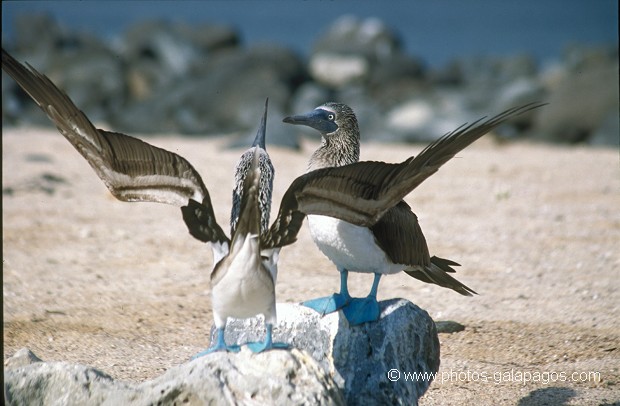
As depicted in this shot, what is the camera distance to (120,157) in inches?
137

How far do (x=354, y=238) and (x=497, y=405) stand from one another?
3.60 ft

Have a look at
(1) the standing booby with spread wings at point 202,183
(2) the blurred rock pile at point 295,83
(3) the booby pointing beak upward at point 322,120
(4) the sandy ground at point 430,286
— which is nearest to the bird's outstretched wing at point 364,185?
(1) the standing booby with spread wings at point 202,183

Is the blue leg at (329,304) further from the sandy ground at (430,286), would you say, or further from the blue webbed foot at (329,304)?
the sandy ground at (430,286)

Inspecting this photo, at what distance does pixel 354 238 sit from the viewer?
13.2 feet

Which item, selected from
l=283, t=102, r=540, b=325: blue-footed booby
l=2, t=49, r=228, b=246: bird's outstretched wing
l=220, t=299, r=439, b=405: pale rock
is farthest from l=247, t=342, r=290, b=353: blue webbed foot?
l=283, t=102, r=540, b=325: blue-footed booby

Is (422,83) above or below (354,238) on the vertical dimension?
above

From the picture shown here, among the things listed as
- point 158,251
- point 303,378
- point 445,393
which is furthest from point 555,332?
point 158,251

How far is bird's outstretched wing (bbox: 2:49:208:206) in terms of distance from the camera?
3422 millimetres

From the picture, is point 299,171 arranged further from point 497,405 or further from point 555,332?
point 497,405

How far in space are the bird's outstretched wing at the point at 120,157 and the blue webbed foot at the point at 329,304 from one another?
918 millimetres

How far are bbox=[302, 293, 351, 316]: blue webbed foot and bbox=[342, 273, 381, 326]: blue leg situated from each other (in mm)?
34

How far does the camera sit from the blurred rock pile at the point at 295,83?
1625 centimetres

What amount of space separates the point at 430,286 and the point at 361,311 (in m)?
2.40

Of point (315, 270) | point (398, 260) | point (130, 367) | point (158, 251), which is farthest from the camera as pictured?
point (158, 251)
